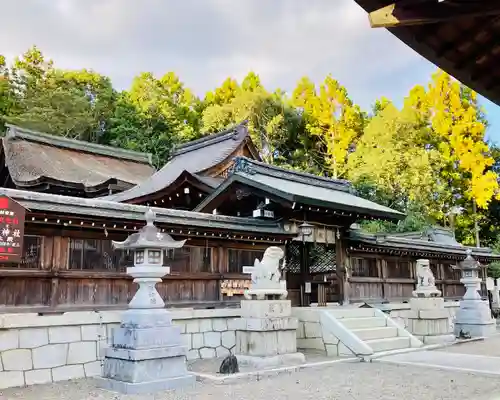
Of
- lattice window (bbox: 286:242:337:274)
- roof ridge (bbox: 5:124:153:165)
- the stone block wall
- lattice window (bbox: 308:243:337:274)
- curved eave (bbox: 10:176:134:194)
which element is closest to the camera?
the stone block wall

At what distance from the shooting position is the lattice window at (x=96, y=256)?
10070 millimetres

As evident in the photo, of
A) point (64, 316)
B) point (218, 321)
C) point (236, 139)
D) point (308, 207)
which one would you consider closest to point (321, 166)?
point (236, 139)

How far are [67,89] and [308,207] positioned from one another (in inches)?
1150

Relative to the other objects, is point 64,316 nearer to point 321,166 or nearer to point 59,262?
point 59,262

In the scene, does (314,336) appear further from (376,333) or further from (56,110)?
(56,110)

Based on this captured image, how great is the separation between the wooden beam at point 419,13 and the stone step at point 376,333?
9.13 m

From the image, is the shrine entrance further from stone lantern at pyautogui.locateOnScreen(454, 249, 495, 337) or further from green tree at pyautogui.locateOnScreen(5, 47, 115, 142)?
green tree at pyautogui.locateOnScreen(5, 47, 115, 142)

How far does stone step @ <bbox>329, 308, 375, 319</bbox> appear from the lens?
38.7 ft

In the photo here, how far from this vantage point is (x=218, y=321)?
37.3ft

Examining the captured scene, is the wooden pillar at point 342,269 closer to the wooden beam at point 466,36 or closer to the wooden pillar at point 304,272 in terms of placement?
the wooden pillar at point 304,272

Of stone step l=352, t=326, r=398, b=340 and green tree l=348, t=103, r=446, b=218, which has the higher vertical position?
green tree l=348, t=103, r=446, b=218

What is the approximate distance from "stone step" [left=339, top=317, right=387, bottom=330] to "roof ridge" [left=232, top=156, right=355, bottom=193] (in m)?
5.51

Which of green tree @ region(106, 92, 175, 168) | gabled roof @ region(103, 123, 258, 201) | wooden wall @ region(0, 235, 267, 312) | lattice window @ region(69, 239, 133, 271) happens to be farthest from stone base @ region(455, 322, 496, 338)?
green tree @ region(106, 92, 175, 168)

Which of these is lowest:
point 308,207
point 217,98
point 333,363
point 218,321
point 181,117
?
point 333,363
